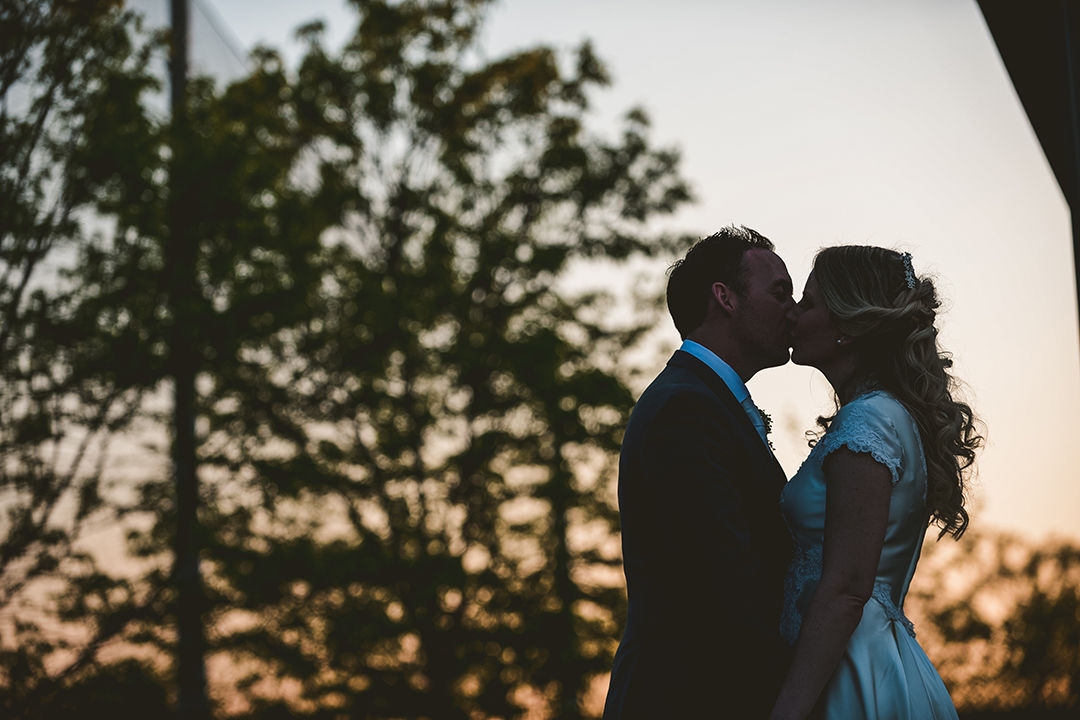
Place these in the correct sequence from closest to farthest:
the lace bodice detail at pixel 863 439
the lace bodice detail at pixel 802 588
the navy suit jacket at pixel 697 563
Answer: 1. the navy suit jacket at pixel 697 563
2. the lace bodice detail at pixel 863 439
3. the lace bodice detail at pixel 802 588

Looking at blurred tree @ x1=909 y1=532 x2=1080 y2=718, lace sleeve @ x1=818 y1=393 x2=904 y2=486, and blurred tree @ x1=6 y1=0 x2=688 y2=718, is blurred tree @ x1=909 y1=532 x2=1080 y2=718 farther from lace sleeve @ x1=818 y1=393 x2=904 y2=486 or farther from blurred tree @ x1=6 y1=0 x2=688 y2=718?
lace sleeve @ x1=818 y1=393 x2=904 y2=486

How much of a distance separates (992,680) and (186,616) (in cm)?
1678

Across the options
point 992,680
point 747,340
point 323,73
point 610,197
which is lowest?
point 992,680

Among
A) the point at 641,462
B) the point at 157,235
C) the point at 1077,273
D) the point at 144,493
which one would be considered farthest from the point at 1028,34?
the point at 144,493

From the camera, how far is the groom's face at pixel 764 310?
8.38 ft

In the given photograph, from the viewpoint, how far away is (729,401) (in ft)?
8.00

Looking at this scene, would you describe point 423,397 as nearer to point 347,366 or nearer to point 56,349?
point 347,366

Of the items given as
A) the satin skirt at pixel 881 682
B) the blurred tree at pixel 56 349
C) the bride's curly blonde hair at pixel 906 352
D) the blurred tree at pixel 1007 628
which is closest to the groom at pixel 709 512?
the bride's curly blonde hair at pixel 906 352

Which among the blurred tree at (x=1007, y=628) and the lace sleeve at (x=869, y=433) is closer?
the lace sleeve at (x=869, y=433)

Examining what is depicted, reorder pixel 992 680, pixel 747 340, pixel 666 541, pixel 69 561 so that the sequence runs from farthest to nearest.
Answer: pixel 992 680 → pixel 69 561 → pixel 747 340 → pixel 666 541

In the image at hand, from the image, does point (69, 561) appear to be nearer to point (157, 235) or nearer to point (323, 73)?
point (157, 235)

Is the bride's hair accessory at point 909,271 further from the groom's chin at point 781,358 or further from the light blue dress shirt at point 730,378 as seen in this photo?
the light blue dress shirt at point 730,378

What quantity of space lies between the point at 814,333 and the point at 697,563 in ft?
2.95

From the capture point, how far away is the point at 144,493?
9328mm
